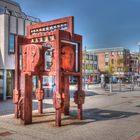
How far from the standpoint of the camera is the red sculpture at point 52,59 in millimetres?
11812

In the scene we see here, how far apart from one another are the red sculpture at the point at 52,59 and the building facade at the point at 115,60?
70.1 metres

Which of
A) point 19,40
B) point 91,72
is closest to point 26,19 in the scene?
point 19,40

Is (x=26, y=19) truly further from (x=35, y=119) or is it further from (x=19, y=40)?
(x=35, y=119)

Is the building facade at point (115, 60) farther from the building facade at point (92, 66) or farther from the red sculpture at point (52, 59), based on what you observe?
the red sculpture at point (52, 59)

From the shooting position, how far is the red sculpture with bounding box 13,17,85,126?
11812 mm

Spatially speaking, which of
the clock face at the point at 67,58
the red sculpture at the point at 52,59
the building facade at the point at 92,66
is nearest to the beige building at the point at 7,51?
the red sculpture at the point at 52,59

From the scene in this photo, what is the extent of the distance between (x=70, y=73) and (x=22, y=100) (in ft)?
Result: 8.62

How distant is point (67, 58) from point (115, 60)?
76.5 meters

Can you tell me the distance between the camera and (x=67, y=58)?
42.4ft

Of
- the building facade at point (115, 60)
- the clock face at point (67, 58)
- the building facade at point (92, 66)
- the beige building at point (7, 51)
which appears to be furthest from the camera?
the building facade at point (115, 60)

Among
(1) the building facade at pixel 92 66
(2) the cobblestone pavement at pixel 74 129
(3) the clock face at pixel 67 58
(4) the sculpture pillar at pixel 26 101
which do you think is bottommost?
(2) the cobblestone pavement at pixel 74 129

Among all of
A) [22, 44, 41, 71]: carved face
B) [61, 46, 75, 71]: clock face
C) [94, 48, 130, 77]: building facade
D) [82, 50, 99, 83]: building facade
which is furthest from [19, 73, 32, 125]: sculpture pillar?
[94, 48, 130, 77]: building facade

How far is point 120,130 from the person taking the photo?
10633mm

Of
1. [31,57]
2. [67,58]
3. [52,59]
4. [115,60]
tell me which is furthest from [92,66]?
[52,59]
